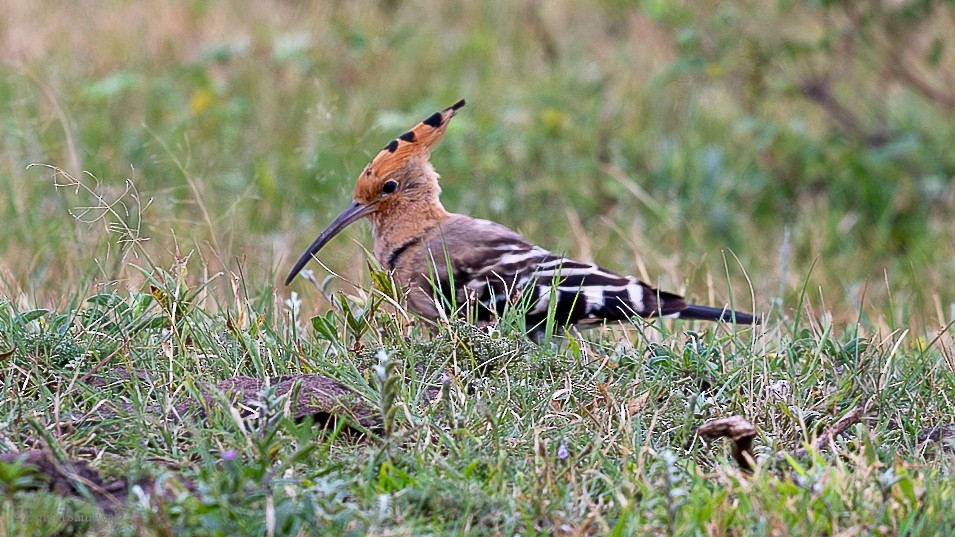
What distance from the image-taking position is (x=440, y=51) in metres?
9.16

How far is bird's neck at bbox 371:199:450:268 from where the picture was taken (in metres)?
4.50

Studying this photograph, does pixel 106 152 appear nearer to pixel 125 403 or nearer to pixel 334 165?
pixel 334 165

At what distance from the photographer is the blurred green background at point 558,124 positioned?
6418 millimetres

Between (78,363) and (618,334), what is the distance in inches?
68.0

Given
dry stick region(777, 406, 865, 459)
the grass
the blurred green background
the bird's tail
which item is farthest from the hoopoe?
the blurred green background

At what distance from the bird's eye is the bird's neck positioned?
0.05m

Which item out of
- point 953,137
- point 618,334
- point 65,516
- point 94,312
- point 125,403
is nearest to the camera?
point 65,516

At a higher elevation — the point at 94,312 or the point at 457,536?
the point at 94,312

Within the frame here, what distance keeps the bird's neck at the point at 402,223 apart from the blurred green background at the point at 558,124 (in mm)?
630

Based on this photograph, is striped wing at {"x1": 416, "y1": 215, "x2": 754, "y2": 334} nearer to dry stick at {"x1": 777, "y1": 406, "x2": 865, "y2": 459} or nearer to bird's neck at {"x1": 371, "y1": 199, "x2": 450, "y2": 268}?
bird's neck at {"x1": 371, "y1": 199, "x2": 450, "y2": 268}

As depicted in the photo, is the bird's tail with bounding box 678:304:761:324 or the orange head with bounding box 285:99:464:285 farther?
the orange head with bounding box 285:99:464:285

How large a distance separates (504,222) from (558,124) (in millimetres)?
1063

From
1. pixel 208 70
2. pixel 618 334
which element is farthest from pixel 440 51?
pixel 618 334

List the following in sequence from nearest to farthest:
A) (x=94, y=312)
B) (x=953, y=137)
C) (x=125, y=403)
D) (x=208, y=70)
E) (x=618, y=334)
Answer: (x=125, y=403) < (x=94, y=312) < (x=618, y=334) < (x=953, y=137) < (x=208, y=70)
